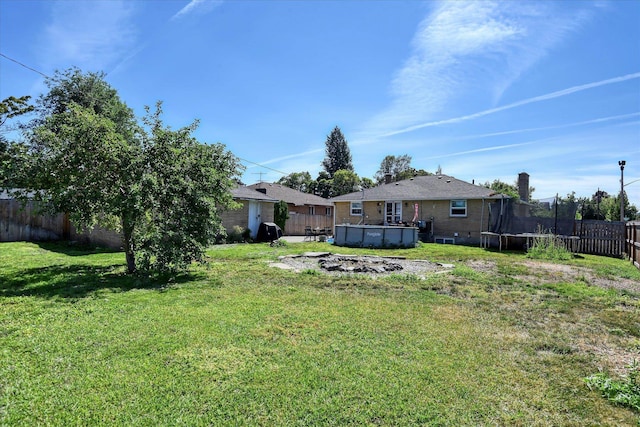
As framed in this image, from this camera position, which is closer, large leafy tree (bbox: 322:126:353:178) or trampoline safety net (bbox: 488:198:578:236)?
trampoline safety net (bbox: 488:198:578:236)

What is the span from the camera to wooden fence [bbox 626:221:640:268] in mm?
11505

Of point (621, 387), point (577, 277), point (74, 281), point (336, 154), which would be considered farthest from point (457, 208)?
point (336, 154)

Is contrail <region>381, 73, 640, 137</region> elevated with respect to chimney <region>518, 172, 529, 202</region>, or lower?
elevated

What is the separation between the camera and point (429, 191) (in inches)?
838

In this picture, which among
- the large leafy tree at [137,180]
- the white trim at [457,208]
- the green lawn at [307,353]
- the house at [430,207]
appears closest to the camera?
the green lawn at [307,353]

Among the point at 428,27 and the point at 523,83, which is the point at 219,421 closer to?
the point at 428,27

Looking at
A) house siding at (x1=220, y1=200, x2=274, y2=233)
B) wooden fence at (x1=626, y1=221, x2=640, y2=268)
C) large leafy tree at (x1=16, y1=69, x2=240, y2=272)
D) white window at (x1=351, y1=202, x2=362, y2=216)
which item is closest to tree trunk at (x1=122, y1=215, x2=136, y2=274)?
large leafy tree at (x1=16, y1=69, x2=240, y2=272)

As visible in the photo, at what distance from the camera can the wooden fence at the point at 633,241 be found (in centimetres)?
1151

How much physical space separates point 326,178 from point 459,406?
175 feet

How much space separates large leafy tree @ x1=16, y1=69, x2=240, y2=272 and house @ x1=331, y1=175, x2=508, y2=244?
14933 mm

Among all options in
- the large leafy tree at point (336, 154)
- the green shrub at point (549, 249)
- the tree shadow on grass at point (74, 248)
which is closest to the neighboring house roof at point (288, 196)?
the tree shadow on grass at point (74, 248)

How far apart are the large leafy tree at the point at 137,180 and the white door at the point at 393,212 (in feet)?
49.8

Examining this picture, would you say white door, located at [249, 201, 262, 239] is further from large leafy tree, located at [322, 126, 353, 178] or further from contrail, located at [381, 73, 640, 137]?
large leafy tree, located at [322, 126, 353, 178]

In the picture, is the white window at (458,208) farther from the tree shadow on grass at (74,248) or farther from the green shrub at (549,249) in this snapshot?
the tree shadow on grass at (74,248)
